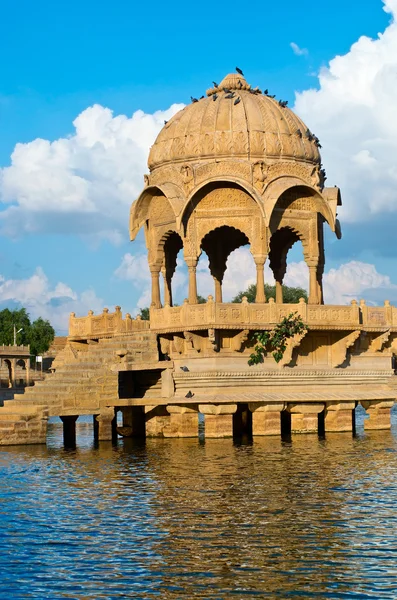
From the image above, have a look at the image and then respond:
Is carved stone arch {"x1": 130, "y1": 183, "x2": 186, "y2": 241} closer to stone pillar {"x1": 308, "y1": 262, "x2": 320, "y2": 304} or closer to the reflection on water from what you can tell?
stone pillar {"x1": 308, "y1": 262, "x2": 320, "y2": 304}

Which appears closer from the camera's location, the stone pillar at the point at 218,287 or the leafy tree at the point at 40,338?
the stone pillar at the point at 218,287

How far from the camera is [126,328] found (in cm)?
3650

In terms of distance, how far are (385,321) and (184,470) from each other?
11.5 m

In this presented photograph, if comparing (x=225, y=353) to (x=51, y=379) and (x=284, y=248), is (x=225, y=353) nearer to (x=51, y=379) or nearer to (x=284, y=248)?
(x=51, y=379)

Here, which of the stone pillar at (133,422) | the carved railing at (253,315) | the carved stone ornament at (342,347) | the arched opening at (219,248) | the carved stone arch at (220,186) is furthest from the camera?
the arched opening at (219,248)

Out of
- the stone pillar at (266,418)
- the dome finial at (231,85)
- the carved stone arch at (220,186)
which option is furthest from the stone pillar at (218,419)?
the dome finial at (231,85)

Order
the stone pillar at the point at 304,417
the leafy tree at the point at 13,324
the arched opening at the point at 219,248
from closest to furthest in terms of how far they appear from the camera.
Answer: the stone pillar at the point at 304,417, the arched opening at the point at 219,248, the leafy tree at the point at 13,324

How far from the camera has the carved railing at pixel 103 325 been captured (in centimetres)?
3647

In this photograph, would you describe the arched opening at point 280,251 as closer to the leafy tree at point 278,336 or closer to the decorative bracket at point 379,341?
the decorative bracket at point 379,341

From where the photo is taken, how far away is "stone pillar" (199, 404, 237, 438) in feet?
105

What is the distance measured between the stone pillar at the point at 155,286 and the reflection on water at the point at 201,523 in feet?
27.5


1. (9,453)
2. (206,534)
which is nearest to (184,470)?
(9,453)

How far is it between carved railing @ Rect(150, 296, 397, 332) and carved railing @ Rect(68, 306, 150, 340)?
197cm

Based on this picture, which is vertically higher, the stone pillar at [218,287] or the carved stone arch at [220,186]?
the carved stone arch at [220,186]
